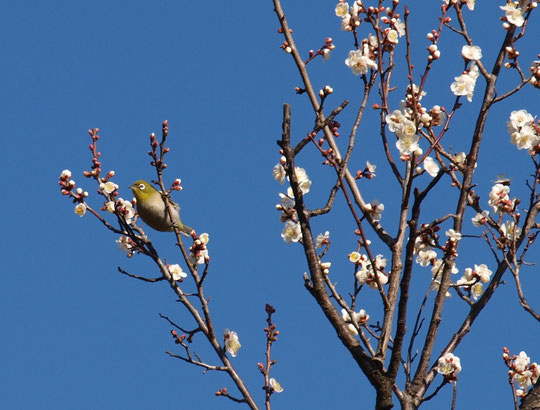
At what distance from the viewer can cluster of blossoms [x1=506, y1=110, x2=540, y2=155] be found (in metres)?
5.13

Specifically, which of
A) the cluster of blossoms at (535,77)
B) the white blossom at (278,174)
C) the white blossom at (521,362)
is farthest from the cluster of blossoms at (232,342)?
the cluster of blossoms at (535,77)

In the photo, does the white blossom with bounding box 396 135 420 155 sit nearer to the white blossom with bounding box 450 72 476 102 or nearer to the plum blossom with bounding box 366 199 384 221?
the plum blossom with bounding box 366 199 384 221

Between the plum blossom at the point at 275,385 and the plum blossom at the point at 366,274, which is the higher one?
the plum blossom at the point at 366,274

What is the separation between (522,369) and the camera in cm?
526

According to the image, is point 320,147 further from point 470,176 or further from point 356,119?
point 470,176

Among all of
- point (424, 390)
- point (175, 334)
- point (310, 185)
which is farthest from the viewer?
point (310, 185)

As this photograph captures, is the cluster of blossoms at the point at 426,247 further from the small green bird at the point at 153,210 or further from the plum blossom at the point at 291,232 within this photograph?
the small green bird at the point at 153,210

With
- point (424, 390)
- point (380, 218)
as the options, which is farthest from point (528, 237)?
point (424, 390)

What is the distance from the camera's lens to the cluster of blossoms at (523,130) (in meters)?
5.13

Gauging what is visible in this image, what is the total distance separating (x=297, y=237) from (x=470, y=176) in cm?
118

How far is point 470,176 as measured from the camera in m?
4.75

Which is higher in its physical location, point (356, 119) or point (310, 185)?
point (310, 185)

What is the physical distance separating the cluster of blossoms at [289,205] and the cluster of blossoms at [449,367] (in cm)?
125

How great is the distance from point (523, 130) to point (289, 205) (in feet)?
5.32
